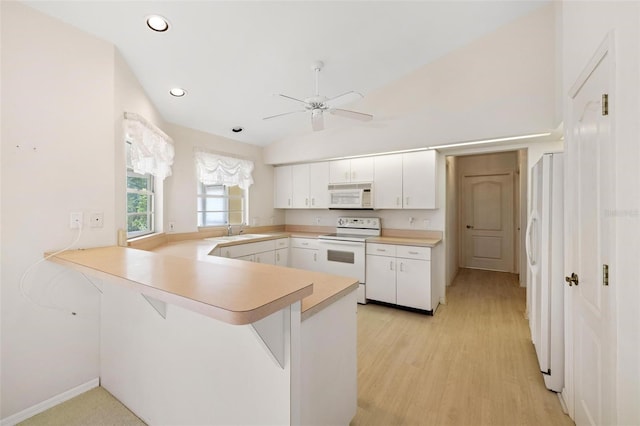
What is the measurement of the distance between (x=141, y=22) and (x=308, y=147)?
2719 mm

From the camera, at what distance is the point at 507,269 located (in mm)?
5680

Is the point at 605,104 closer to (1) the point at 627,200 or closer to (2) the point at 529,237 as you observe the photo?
(1) the point at 627,200

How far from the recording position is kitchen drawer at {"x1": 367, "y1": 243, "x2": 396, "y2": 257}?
3658 mm

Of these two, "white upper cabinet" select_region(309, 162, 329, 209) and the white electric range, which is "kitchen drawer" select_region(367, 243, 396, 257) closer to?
the white electric range

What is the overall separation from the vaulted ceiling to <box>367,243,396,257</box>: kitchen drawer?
6.87 ft

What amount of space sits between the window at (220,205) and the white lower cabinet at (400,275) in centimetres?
230

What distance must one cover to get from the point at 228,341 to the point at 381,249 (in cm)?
276

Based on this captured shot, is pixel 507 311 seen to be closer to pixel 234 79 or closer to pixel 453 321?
pixel 453 321

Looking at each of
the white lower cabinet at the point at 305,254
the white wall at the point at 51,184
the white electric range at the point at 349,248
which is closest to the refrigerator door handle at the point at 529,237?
the white electric range at the point at 349,248

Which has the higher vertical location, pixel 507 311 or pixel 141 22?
pixel 141 22

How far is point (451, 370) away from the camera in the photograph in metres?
2.25

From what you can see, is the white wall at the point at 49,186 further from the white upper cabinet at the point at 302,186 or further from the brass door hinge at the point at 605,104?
the brass door hinge at the point at 605,104

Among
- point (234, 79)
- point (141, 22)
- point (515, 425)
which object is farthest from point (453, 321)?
point (141, 22)

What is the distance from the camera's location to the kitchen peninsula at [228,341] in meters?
1.03
